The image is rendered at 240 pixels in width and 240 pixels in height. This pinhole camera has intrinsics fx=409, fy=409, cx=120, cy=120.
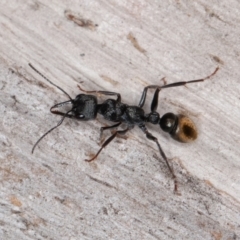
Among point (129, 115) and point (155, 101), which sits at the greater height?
point (155, 101)

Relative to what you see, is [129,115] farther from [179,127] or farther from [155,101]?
[179,127]

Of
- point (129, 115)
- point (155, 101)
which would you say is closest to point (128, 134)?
point (129, 115)

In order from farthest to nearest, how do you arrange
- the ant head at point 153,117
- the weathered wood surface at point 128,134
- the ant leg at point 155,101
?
the ant head at point 153,117 → the ant leg at point 155,101 → the weathered wood surface at point 128,134

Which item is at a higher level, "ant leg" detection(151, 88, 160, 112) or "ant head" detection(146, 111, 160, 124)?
"ant leg" detection(151, 88, 160, 112)

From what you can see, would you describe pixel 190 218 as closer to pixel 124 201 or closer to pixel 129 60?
pixel 124 201

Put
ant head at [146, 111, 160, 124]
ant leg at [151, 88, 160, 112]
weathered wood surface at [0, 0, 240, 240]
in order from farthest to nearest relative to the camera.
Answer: ant head at [146, 111, 160, 124] → ant leg at [151, 88, 160, 112] → weathered wood surface at [0, 0, 240, 240]
